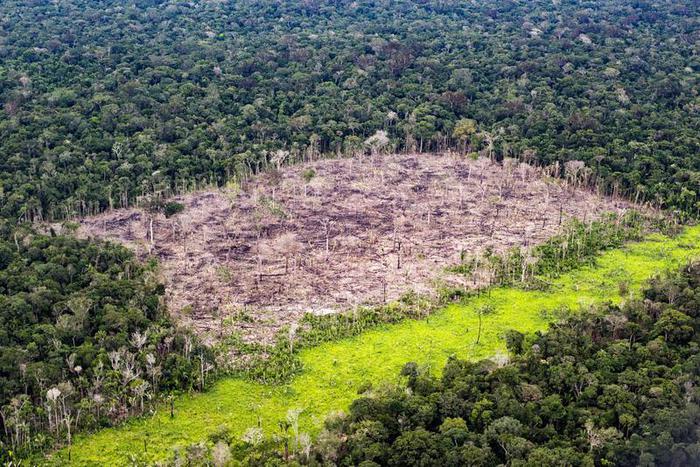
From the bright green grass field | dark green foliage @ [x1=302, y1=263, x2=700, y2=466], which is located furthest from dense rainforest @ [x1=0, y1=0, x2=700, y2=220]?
dark green foliage @ [x1=302, y1=263, x2=700, y2=466]

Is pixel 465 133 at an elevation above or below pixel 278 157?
above

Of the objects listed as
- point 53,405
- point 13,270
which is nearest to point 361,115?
point 13,270

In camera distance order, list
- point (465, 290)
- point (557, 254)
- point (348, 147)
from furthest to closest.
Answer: point (348, 147) < point (557, 254) < point (465, 290)

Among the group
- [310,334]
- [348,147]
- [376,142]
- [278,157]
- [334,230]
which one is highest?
[376,142]

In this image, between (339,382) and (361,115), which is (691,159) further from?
(339,382)

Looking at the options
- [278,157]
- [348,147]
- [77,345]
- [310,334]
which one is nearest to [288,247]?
[310,334]

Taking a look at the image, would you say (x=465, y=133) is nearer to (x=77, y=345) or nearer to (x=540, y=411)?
(x=540, y=411)

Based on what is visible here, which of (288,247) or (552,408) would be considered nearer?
(552,408)
